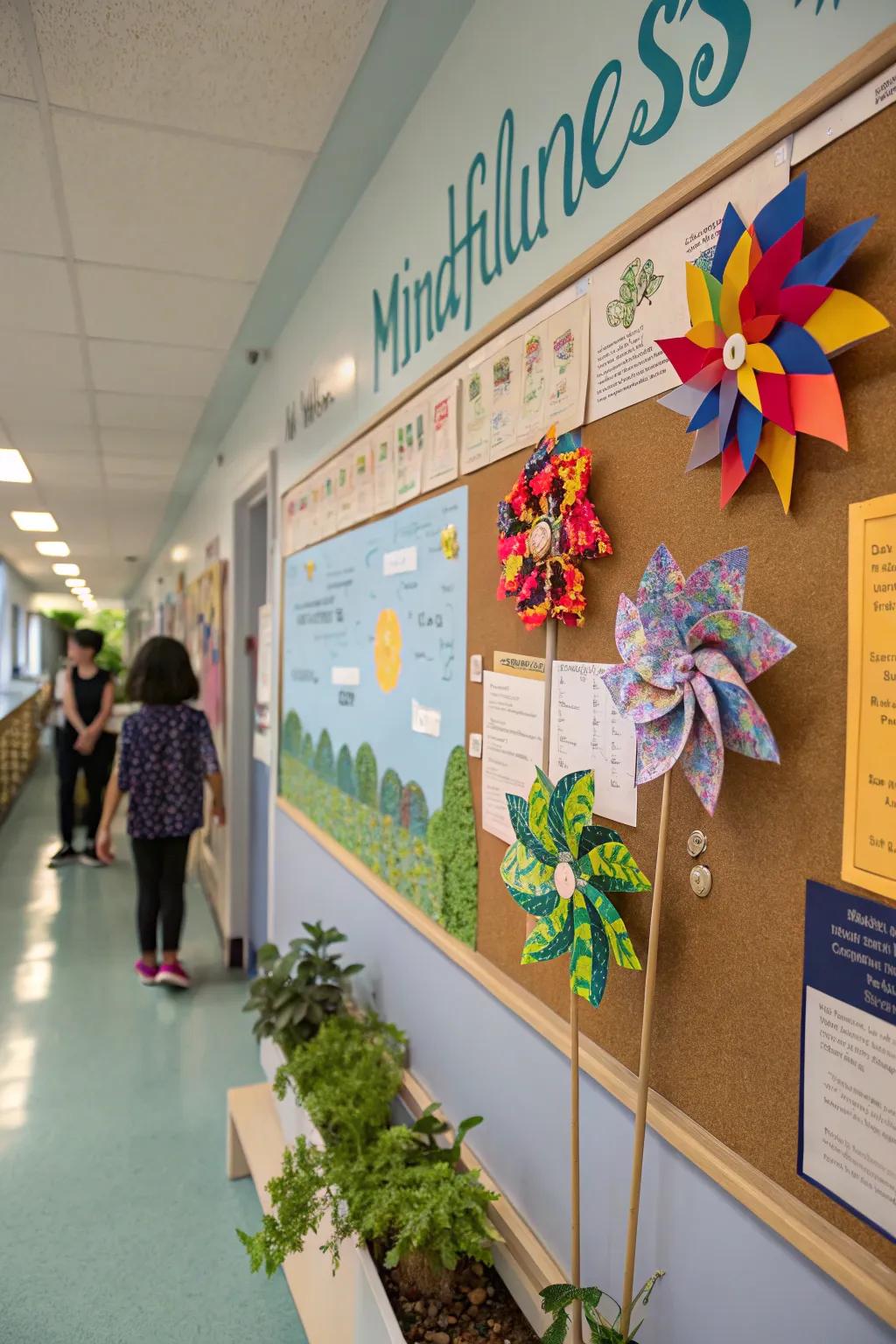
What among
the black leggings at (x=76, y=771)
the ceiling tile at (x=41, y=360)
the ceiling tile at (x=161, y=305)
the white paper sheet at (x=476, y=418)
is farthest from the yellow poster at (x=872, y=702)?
the black leggings at (x=76, y=771)

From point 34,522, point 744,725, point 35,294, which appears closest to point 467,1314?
point 744,725

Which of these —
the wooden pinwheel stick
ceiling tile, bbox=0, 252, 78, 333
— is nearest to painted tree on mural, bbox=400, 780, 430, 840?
the wooden pinwheel stick

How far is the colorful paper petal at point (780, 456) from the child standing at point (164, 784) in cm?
311

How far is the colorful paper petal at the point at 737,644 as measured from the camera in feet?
2.44

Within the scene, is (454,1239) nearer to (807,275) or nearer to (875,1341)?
(875,1341)

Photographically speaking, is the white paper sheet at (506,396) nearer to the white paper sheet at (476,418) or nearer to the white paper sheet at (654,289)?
the white paper sheet at (476,418)

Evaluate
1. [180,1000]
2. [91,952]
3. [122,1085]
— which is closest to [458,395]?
[122,1085]

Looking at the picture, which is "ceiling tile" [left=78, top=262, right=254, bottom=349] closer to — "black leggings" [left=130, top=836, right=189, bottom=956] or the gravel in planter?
"black leggings" [left=130, top=836, right=189, bottom=956]

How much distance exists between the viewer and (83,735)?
5.42 m

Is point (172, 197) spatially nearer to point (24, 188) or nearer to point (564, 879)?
point (24, 188)

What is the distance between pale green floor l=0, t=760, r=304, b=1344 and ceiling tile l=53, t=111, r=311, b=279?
254cm

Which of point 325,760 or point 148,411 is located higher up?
point 148,411

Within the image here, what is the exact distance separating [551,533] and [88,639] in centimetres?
464

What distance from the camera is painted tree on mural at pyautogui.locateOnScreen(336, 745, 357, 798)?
218 cm
